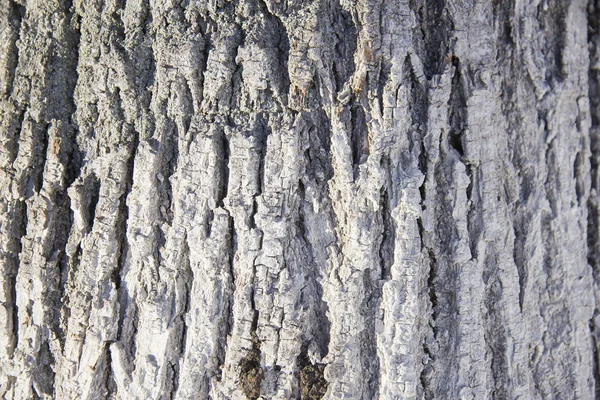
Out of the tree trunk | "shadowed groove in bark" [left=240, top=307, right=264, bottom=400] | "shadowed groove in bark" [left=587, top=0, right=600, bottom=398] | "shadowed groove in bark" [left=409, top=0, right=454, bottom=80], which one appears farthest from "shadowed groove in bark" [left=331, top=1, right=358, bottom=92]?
"shadowed groove in bark" [left=587, top=0, right=600, bottom=398]

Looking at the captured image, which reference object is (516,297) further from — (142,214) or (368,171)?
(142,214)

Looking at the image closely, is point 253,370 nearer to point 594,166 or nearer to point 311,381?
point 311,381

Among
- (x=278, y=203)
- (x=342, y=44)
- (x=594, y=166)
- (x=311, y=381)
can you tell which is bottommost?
(x=311, y=381)

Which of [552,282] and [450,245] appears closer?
[450,245]

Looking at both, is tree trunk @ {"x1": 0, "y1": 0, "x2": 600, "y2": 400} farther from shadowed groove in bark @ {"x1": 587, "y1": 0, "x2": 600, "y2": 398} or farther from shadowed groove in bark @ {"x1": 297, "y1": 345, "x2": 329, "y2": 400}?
shadowed groove in bark @ {"x1": 587, "y1": 0, "x2": 600, "y2": 398}

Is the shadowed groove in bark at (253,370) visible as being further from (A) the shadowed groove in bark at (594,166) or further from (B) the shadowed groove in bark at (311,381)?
(A) the shadowed groove in bark at (594,166)

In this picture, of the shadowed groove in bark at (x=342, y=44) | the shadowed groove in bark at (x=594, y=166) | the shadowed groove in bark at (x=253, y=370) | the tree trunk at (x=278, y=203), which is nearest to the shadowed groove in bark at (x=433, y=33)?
the tree trunk at (x=278, y=203)

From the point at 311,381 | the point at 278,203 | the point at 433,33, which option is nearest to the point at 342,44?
the point at 433,33

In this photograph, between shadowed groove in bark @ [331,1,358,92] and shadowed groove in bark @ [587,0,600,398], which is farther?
shadowed groove in bark @ [587,0,600,398]

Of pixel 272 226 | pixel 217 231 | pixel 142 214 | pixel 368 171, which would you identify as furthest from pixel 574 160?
pixel 142 214
